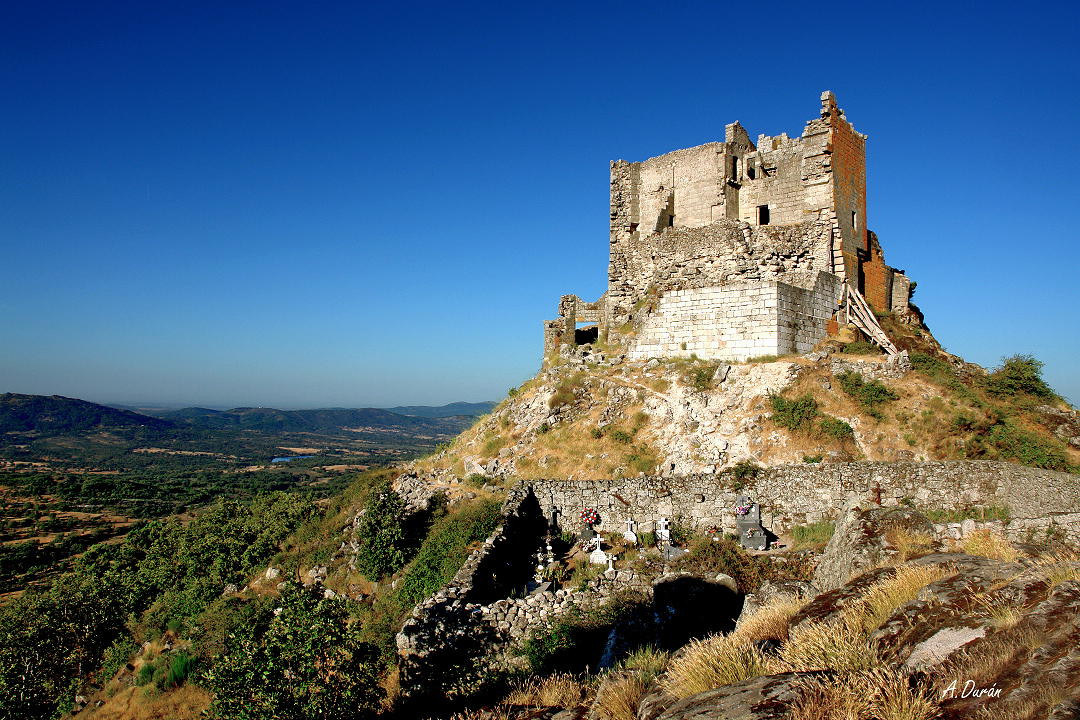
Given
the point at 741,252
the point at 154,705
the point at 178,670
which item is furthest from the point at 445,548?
the point at 741,252

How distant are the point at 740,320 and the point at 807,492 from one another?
6.20 meters

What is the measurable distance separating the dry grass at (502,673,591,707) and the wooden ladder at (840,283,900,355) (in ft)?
53.8

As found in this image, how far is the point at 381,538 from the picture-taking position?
688 inches

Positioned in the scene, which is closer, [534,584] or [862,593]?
[862,593]

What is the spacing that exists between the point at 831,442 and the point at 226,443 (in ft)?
709

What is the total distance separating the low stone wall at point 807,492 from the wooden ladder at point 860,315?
663 cm

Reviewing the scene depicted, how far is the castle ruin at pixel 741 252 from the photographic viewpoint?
64.3ft

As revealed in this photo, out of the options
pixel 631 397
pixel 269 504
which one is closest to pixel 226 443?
pixel 269 504

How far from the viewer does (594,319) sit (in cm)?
2547

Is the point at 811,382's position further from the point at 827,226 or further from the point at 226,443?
the point at 226,443

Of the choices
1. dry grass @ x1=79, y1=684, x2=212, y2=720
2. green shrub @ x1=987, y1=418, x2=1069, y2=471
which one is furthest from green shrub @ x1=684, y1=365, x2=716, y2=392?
dry grass @ x1=79, y1=684, x2=212, y2=720

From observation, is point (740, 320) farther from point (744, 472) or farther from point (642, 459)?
point (642, 459)

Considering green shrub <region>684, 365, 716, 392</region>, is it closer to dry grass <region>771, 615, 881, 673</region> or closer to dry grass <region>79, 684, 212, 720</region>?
dry grass <region>771, 615, 881, 673</region>

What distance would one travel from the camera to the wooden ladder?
20.0m
